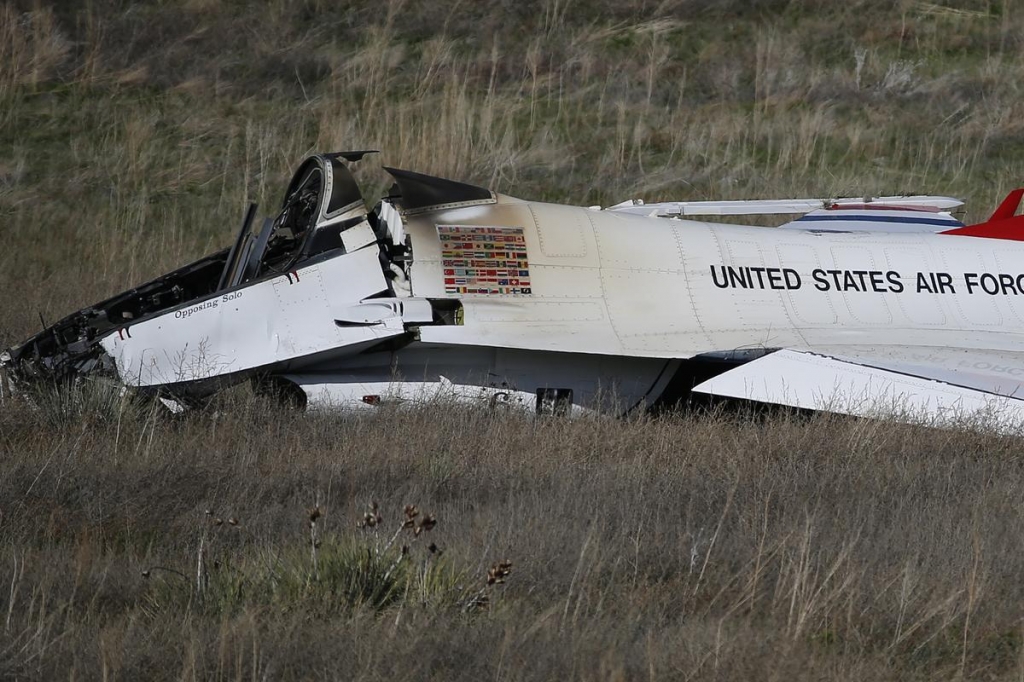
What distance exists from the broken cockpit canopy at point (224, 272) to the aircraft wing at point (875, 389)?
293 centimetres

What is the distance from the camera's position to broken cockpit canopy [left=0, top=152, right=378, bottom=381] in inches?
317

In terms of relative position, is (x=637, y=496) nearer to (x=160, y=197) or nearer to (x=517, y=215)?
(x=517, y=215)

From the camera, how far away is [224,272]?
8766 millimetres

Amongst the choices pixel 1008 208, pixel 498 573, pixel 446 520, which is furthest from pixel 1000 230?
pixel 498 573

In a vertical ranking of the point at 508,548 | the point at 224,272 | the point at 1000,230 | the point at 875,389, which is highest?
the point at 1000,230

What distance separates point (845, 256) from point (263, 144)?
1052cm

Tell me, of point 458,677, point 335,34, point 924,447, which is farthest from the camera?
point 335,34

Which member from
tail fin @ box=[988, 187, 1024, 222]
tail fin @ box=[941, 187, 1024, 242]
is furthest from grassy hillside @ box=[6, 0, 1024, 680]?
tail fin @ box=[988, 187, 1024, 222]

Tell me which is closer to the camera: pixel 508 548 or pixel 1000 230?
pixel 508 548

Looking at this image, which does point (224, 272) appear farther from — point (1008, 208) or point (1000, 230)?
point (1008, 208)

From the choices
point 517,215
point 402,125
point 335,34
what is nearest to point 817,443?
point 517,215

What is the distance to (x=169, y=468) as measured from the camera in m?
6.56

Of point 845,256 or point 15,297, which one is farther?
point 15,297

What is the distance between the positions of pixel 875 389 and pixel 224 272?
190 inches
